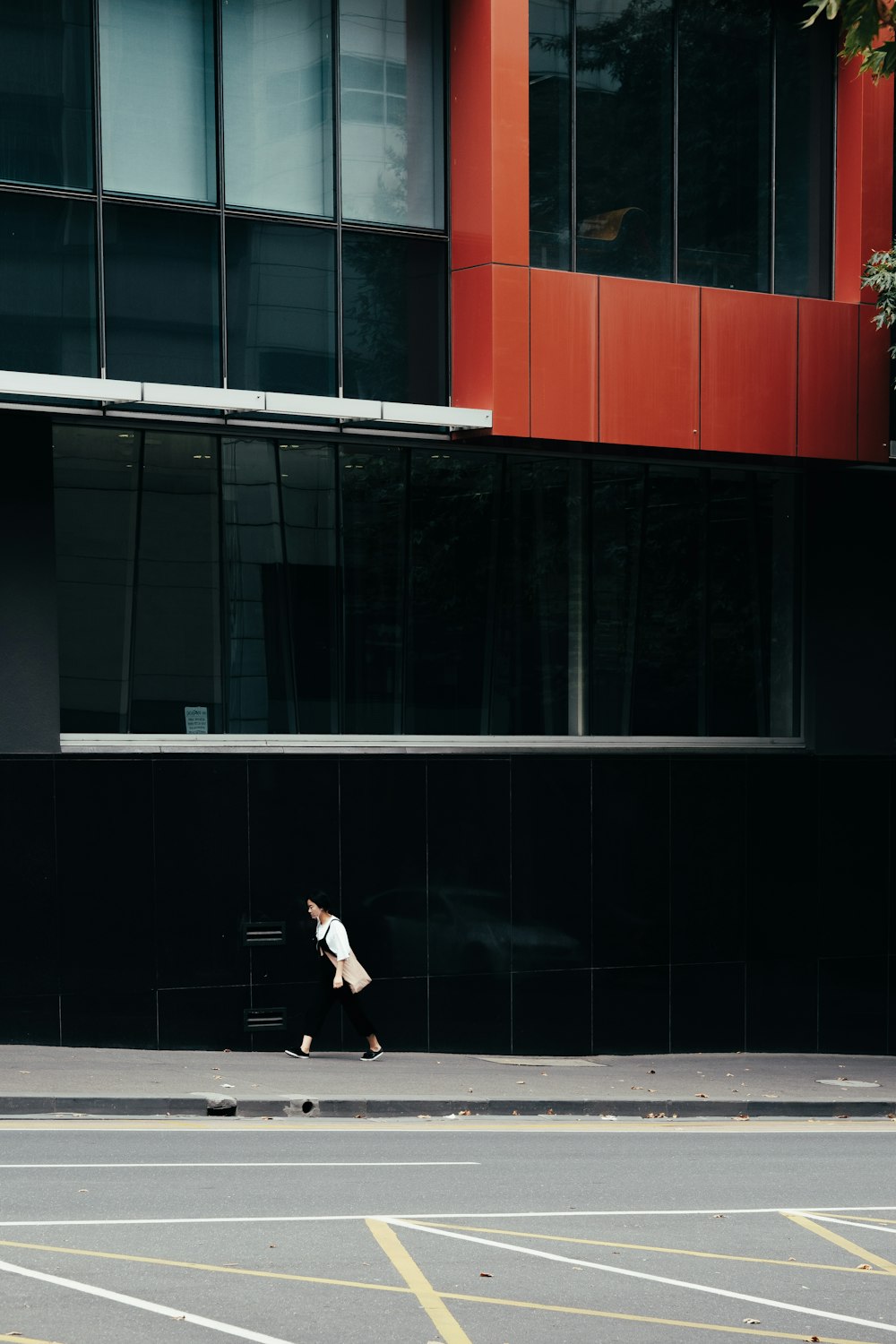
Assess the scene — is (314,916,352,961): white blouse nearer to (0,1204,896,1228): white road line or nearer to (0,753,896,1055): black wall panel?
(0,753,896,1055): black wall panel

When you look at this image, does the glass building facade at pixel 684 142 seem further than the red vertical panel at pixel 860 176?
No

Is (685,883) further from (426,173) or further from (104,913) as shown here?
(426,173)

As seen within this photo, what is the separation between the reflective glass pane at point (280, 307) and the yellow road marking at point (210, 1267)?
1084 cm

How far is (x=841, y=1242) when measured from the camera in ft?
32.5

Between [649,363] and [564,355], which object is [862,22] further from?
[649,363]

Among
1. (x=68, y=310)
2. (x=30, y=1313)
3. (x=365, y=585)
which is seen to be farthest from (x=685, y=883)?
(x=30, y=1313)

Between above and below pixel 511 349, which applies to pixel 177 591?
below

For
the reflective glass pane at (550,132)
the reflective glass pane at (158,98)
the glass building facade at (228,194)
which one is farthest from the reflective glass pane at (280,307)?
the reflective glass pane at (550,132)

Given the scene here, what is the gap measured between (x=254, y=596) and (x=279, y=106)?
5172 mm

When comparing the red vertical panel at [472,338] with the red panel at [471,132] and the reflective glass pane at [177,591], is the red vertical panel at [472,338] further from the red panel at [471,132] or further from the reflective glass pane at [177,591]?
the reflective glass pane at [177,591]

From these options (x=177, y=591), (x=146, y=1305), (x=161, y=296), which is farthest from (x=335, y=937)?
(x=146, y=1305)

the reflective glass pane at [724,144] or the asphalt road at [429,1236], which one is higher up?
the reflective glass pane at [724,144]

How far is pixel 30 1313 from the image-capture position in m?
7.64

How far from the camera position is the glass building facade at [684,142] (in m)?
19.8
